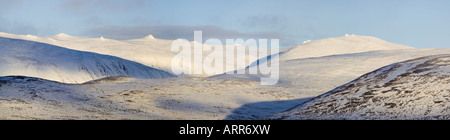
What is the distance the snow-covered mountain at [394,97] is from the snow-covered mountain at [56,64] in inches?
1756

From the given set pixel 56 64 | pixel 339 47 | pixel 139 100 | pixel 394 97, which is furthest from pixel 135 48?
pixel 394 97

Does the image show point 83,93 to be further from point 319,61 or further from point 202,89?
point 319,61

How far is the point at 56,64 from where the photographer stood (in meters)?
60.5

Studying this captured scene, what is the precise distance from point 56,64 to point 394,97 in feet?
176

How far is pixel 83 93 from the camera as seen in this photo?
24188mm

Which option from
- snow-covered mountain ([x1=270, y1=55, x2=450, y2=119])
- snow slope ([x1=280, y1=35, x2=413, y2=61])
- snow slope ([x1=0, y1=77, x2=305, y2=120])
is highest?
snow slope ([x1=280, y1=35, x2=413, y2=61])

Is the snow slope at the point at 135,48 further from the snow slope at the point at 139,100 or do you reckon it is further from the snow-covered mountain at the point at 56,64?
the snow slope at the point at 139,100

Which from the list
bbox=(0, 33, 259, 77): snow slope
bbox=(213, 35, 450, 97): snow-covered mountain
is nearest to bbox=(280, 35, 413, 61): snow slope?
bbox=(0, 33, 259, 77): snow slope

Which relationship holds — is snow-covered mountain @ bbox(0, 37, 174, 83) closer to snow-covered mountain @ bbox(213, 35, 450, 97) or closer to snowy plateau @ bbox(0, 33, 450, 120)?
snowy plateau @ bbox(0, 33, 450, 120)

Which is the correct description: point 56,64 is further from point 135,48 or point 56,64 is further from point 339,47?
point 339,47

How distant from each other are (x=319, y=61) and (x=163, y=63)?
4903 cm

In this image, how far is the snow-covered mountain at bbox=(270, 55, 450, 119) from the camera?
13.5 meters

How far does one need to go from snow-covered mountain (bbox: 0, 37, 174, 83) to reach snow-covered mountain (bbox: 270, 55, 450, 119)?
146 ft
